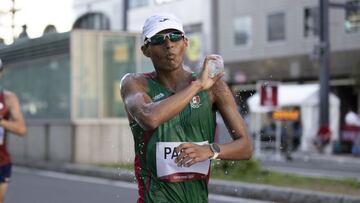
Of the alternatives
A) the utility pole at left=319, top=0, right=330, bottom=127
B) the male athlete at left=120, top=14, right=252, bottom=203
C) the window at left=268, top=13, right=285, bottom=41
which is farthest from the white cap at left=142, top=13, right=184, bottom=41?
the window at left=268, top=13, right=285, bottom=41

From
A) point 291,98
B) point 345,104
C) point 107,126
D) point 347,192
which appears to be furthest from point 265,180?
point 345,104

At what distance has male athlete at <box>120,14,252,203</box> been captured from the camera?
9.83 ft

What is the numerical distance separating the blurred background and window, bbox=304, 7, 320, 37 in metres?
0.05

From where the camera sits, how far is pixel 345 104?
36.5 meters

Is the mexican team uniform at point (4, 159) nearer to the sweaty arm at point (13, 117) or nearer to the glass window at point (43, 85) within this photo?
the sweaty arm at point (13, 117)

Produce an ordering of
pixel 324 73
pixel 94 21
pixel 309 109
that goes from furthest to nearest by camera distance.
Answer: pixel 94 21 < pixel 309 109 < pixel 324 73

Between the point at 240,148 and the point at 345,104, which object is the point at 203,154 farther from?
the point at 345,104

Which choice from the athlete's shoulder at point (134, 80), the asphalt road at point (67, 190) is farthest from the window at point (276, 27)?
the athlete's shoulder at point (134, 80)

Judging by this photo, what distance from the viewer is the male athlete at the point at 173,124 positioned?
118 inches

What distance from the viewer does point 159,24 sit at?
9.86 feet

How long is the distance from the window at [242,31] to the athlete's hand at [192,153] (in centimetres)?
3731

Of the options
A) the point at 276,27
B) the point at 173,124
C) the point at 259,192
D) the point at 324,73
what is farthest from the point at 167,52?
the point at 276,27

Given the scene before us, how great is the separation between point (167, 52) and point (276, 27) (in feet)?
118

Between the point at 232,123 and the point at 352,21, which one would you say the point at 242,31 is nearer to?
the point at 352,21
